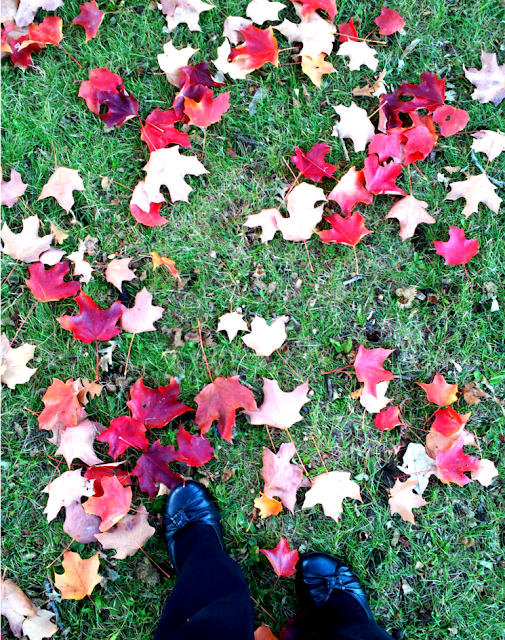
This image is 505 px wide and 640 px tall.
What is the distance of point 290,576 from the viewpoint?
7.31 ft

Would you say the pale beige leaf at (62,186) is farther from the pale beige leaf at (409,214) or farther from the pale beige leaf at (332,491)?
the pale beige leaf at (332,491)

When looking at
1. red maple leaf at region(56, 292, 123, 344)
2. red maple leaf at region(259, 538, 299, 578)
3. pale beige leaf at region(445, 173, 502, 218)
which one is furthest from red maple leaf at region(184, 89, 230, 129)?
red maple leaf at region(259, 538, 299, 578)

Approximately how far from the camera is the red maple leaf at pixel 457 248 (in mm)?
2324

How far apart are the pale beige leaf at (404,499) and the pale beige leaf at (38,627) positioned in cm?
172

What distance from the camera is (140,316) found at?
2.27 metres

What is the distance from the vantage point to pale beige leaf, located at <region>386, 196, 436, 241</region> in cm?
235

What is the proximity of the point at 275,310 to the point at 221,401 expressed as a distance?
537 mm

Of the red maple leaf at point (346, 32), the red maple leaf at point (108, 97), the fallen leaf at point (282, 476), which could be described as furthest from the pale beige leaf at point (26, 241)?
the red maple leaf at point (346, 32)

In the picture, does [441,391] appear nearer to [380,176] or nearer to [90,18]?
[380,176]

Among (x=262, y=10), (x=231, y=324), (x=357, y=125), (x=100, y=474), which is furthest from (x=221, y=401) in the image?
(x=262, y=10)

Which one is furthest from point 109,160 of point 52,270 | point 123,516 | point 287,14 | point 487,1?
point 487,1

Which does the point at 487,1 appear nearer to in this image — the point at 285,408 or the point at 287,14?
the point at 287,14

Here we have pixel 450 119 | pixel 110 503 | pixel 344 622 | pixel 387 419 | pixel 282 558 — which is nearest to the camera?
pixel 344 622

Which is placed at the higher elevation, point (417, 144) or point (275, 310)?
point (417, 144)
